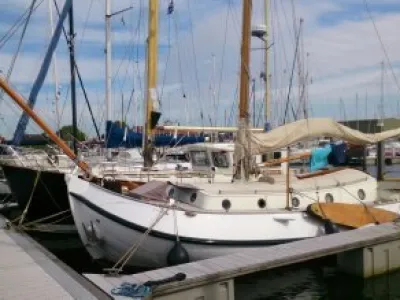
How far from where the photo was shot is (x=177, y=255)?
10.4 metres

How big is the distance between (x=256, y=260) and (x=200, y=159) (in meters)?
7.46

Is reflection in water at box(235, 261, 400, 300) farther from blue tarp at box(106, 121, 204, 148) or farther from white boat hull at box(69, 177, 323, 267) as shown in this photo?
blue tarp at box(106, 121, 204, 148)

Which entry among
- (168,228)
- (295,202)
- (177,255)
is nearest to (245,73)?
(295,202)

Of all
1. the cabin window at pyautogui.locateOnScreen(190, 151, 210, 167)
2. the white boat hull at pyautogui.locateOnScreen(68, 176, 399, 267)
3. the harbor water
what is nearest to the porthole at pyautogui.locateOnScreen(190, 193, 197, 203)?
the white boat hull at pyautogui.locateOnScreen(68, 176, 399, 267)

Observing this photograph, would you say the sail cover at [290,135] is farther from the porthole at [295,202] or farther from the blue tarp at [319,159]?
the blue tarp at [319,159]

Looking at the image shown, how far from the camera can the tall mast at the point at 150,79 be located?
17.8 m

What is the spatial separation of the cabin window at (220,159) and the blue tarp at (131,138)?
575cm

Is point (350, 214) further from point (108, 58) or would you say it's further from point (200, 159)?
point (108, 58)

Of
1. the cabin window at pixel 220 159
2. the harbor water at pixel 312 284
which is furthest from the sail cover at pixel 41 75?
the harbor water at pixel 312 284

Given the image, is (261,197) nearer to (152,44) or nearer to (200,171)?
(200,171)

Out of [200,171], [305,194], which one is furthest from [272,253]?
[200,171]

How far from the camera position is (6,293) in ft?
25.0

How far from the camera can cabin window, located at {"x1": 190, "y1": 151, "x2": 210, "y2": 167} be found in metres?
16.5

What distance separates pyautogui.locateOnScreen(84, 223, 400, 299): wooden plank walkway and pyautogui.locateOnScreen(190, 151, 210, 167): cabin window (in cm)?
586
